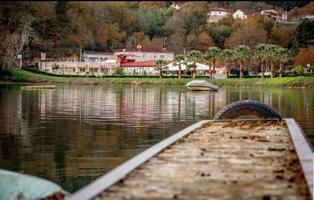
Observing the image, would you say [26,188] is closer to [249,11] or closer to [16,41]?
[16,41]

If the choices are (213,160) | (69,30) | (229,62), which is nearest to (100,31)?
(69,30)

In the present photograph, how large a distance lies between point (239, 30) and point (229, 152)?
389 ft

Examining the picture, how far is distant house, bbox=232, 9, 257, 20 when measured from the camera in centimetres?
14555

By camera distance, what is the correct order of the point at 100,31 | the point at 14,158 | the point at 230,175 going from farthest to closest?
1. the point at 100,31
2. the point at 14,158
3. the point at 230,175

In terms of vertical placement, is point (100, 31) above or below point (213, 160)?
above

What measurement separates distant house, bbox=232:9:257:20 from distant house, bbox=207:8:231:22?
4.40 meters

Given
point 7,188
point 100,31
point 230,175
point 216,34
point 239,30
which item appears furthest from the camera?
point 100,31

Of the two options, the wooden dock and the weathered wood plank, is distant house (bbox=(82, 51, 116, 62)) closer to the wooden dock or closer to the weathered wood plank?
the wooden dock

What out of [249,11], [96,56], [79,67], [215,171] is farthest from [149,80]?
[215,171]

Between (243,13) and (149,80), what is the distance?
203 feet

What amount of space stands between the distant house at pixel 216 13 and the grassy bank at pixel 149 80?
6732 centimetres

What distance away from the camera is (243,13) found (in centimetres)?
15412

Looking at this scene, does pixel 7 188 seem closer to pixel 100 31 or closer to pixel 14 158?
pixel 14 158

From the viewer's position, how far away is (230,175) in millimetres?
9297
